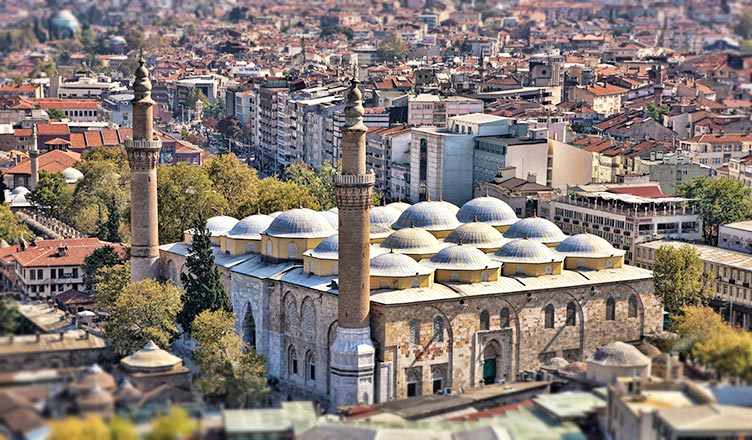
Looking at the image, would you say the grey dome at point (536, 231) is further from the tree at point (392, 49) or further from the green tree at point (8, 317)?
the tree at point (392, 49)

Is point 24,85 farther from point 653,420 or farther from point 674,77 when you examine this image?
point 653,420

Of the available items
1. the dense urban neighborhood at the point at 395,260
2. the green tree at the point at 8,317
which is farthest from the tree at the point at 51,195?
the green tree at the point at 8,317

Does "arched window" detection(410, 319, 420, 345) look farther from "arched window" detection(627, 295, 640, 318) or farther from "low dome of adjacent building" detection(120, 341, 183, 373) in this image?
"arched window" detection(627, 295, 640, 318)

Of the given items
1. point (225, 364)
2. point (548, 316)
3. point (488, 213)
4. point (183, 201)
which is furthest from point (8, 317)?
point (183, 201)

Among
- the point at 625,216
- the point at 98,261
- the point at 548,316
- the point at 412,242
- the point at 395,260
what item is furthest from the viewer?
the point at 625,216

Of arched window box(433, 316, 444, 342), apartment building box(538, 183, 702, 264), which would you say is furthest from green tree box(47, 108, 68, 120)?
arched window box(433, 316, 444, 342)

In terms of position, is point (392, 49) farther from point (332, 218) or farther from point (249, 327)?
point (249, 327)
